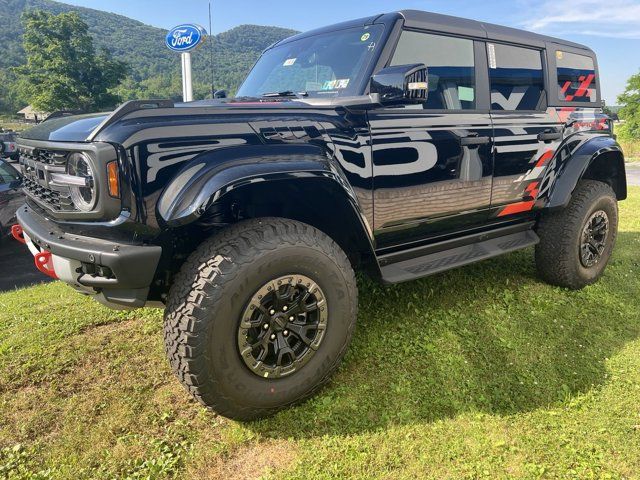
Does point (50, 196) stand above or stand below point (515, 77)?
below

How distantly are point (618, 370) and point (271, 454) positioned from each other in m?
2.21

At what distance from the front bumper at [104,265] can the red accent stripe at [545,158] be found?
2.95 metres

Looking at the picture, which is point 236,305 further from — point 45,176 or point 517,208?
point 517,208

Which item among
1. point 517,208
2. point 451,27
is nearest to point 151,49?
point 451,27

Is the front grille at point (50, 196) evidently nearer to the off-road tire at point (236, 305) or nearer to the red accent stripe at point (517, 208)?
the off-road tire at point (236, 305)

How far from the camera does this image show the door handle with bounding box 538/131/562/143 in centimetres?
356

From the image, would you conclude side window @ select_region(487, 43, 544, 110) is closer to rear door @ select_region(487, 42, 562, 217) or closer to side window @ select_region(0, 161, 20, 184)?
rear door @ select_region(487, 42, 562, 217)

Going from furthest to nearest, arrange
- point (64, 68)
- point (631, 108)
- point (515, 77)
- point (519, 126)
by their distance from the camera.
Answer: point (631, 108)
point (64, 68)
point (515, 77)
point (519, 126)

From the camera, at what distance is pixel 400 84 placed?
2.34 meters

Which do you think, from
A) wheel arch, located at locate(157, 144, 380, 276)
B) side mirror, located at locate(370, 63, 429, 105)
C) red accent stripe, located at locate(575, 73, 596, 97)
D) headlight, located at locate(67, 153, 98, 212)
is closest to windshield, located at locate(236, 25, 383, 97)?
side mirror, located at locate(370, 63, 429, 105)

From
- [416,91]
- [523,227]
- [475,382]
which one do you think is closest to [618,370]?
[475,382]

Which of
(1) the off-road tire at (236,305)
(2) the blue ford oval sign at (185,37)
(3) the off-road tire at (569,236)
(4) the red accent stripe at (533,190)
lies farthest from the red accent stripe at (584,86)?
(2) the blue ford oval sign at (185,37)

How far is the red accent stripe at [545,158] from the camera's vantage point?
358 centimetres

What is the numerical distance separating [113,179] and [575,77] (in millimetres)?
3937
